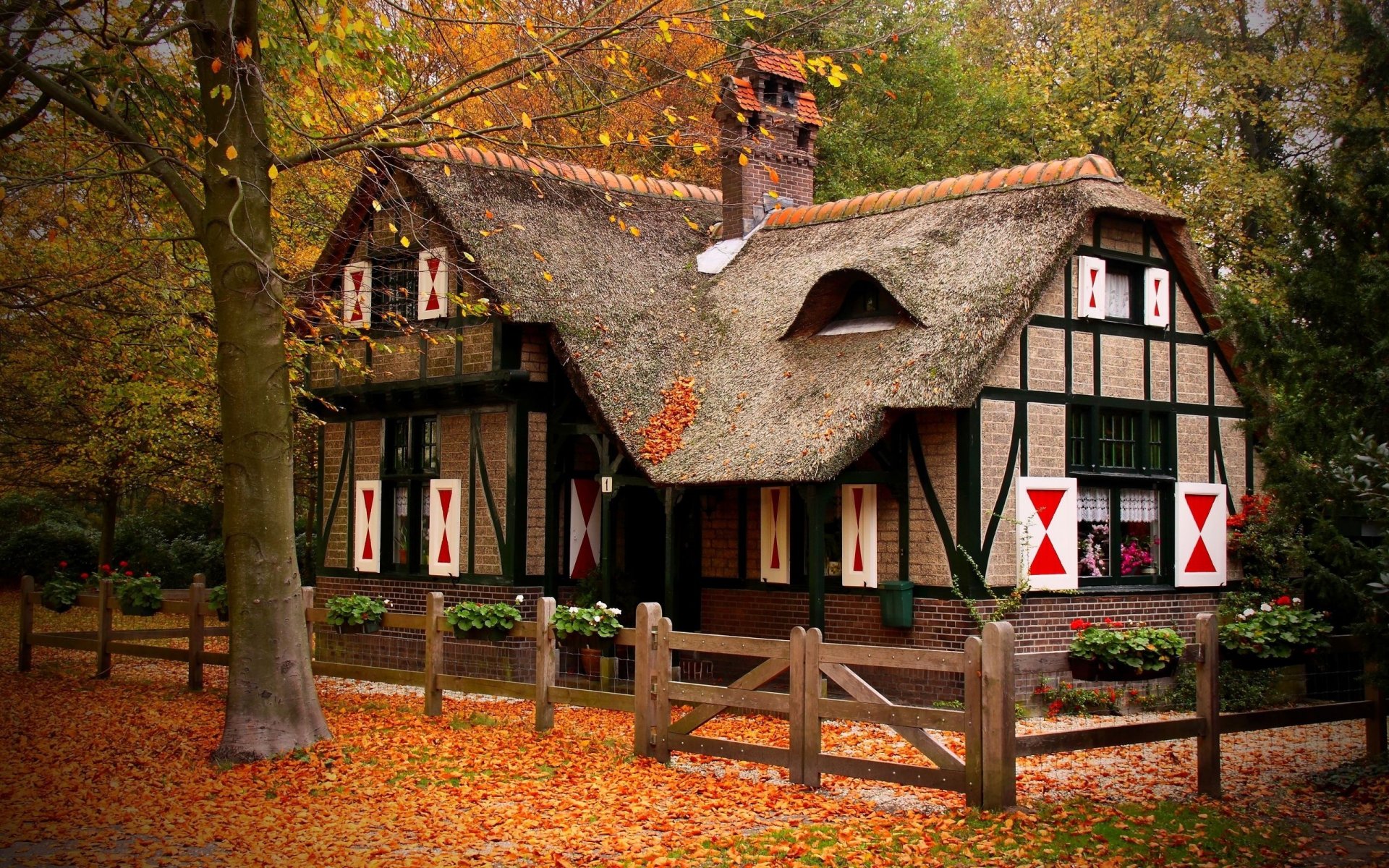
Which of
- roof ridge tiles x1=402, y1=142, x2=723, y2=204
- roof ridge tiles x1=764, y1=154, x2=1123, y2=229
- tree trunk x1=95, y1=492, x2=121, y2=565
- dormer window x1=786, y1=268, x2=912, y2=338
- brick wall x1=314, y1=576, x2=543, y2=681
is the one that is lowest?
brick wall x1=314, y1=576, x2=543, y2=681

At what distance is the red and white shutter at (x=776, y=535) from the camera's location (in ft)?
52.7

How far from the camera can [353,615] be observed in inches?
615

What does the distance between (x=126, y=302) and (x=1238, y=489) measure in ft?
44.6

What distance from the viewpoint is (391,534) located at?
18641mm

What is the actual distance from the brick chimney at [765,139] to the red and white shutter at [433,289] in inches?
193

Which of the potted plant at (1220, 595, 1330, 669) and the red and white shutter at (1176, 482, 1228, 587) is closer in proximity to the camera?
the potted plant at (1220, 595, 1330, 669)

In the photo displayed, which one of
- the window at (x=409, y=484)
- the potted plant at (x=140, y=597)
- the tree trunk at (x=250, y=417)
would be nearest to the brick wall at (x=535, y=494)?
the window at (x=409, y=484)

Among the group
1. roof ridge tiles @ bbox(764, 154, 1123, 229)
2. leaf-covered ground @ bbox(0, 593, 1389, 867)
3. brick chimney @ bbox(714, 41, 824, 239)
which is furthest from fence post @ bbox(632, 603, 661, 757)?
brick chimney @ bbox(714, 41, 824, 239)

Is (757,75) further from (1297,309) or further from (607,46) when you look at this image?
(1297,309)

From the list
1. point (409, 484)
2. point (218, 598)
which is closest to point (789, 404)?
point (409, 484)

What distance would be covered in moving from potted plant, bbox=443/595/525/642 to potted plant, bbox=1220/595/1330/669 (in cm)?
738

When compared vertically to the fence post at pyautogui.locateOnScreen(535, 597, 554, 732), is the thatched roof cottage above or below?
above

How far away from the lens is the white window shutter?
18422 millimetres

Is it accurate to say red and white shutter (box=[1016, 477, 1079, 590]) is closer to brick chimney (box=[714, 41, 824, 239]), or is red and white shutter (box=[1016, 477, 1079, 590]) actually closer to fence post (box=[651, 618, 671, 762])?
fence post (box=[651, 618, 671, 762])
